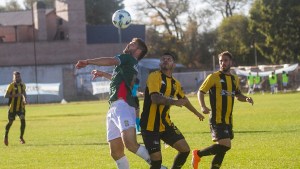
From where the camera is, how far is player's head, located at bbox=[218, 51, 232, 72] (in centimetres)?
1159

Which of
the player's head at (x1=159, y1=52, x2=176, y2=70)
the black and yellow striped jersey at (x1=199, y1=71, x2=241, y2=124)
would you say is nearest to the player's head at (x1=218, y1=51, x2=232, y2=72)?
the black and yellow striped jersey at (x1=199, y1=71, x2=241, y2=124)

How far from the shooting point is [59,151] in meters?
17.5

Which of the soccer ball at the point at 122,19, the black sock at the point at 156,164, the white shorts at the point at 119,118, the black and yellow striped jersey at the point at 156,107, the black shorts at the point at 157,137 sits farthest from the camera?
the soccer ball at the point at 122,19

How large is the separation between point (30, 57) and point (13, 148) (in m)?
59.0

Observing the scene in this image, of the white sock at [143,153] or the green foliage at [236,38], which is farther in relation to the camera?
the green foliage at [236,38]

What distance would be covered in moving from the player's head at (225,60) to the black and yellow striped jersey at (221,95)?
0.12 metres

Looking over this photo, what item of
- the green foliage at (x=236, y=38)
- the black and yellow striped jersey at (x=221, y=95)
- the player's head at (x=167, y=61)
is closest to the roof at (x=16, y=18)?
the green foliage at (x=236, y=38)

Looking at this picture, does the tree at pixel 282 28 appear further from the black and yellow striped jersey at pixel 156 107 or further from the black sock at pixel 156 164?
the black sock at pixel 156 164

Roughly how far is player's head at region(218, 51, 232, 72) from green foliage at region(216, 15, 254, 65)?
7263cm

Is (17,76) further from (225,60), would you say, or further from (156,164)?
(156,164)

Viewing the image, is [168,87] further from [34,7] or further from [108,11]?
[108,11]

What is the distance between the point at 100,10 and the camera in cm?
9481

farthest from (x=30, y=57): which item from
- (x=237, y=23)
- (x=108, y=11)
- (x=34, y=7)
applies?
(x=237, y=23)

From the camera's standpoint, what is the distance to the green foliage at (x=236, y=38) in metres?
84.9
